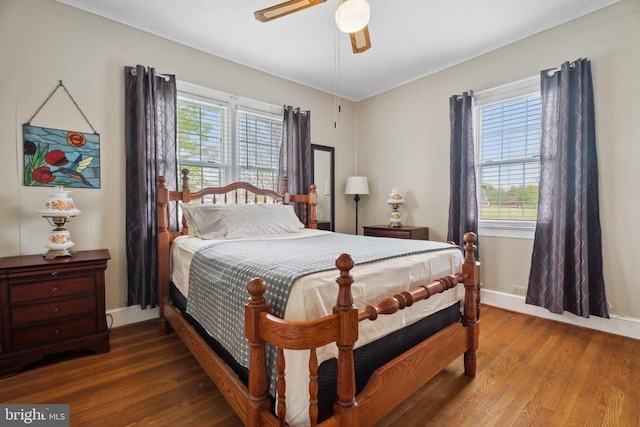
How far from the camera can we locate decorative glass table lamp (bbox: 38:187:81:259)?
2152 millimetres

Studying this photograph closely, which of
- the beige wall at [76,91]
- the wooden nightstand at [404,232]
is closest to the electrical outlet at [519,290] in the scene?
the wooden nightstand at [404,232]

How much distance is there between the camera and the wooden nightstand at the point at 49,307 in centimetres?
194

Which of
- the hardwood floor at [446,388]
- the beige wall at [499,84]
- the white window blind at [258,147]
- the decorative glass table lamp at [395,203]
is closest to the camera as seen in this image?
the hardwood floor at [446,388]

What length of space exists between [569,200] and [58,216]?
162 inches

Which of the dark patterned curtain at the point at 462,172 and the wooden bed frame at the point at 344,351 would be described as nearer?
the wooden bed frame at the point at 344,351

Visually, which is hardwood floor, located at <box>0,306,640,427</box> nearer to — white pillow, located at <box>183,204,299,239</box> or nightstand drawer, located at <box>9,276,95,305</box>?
nightstand drawer, located at <box>9,276,95,305</box>

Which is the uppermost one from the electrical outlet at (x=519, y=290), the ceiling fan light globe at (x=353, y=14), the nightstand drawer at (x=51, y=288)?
the ceiling fan light globe at (x=353, y=14)

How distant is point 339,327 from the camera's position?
1127 millimetres

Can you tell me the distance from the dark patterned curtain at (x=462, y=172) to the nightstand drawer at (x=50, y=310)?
11.4 feet

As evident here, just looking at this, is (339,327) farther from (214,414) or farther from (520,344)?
(520,344)

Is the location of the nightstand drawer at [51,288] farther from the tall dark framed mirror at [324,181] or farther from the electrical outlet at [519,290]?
the electrical outlet at [519,290]

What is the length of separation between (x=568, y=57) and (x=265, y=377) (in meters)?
3.56

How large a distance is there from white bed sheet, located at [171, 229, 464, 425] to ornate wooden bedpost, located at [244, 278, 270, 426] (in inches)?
4.2

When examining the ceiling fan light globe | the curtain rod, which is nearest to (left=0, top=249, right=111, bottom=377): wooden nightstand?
the curtain rod
